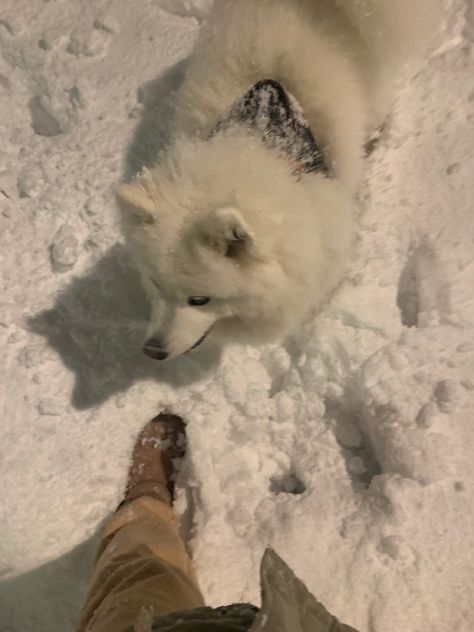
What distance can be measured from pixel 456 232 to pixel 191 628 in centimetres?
190

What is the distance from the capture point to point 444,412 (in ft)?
6.98

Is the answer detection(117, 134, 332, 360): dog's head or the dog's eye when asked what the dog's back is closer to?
detection(117, 134, 332, 360): dog's head

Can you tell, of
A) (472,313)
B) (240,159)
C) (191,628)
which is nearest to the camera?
(191,628)

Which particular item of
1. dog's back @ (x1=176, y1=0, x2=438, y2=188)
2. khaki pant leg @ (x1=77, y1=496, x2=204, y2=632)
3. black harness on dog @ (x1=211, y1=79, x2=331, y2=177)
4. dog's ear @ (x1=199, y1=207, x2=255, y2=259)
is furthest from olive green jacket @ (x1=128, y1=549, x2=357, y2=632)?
Result: dog's back @ (x1=176, y1=0, x2=438, y2=188)

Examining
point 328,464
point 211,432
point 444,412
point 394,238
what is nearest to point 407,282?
point 394,238

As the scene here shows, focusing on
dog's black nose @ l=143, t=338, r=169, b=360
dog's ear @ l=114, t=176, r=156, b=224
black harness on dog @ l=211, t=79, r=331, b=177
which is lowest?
dog's black nose @ l=143, t=338, r=169, b=360

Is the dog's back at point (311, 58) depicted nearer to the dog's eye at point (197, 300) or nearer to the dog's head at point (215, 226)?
the dog's head at point (215, 226)

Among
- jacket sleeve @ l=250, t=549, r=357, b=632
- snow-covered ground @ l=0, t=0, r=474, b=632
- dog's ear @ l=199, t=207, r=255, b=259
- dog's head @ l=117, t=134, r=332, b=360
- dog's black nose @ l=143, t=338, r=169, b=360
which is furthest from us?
snow-covered ground @ l=0, t=0, r=474, b=632

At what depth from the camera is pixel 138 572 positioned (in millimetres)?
1696

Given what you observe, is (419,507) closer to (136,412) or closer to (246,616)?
(246,616)

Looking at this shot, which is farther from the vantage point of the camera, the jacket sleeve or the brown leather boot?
the brown leather boot

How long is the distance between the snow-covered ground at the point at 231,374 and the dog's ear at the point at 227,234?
0.89 m

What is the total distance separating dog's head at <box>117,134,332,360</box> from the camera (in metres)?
1.60

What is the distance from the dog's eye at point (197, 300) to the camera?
1781 mm
